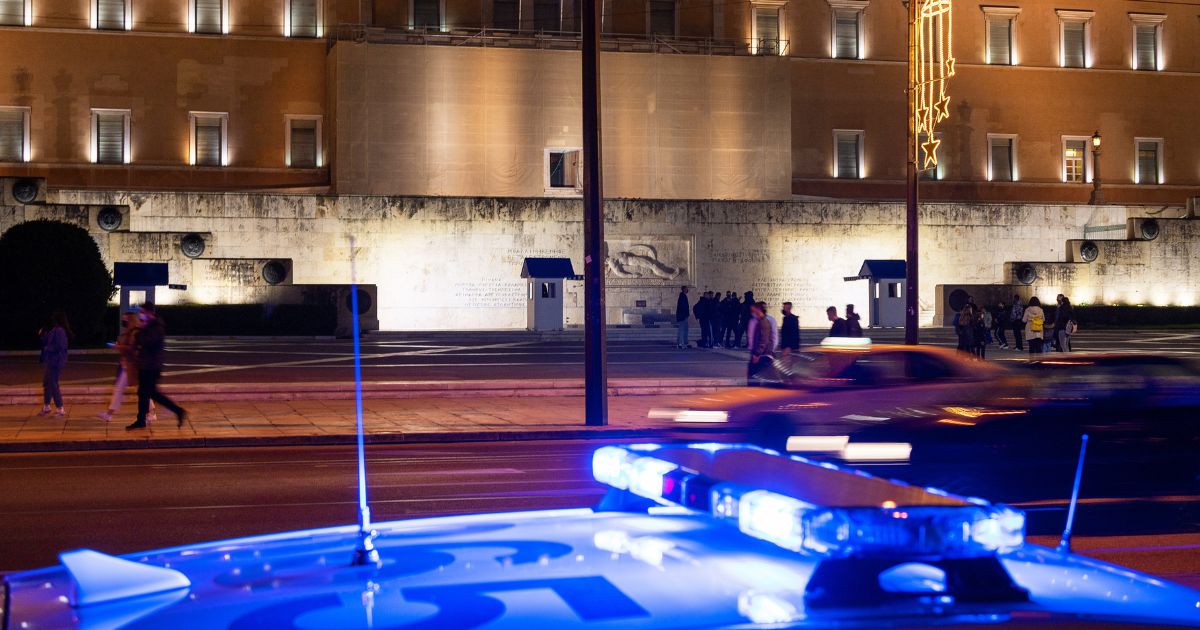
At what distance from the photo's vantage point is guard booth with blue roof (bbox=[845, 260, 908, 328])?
151ft

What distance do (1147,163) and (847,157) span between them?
14.1 metres

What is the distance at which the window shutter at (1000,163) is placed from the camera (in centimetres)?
5616

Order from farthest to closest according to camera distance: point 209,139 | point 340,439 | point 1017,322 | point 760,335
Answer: point 209,139 < point 1017,322 < point 760,335 < point 340,439

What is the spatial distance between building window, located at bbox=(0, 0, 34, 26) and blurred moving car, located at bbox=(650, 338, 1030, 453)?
144 feet

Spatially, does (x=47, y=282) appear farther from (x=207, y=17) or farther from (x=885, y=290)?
(x=885, y=290)

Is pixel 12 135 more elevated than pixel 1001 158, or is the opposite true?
pixel 12 135

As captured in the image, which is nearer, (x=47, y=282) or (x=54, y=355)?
(x=54, y=355)

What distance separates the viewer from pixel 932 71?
41.9 m

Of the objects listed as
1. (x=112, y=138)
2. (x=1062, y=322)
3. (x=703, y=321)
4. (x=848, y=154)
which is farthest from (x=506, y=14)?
(x=1062, y=322)

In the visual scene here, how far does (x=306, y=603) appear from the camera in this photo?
2455 mm

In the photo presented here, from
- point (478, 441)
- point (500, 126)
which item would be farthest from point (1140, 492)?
point (500, 126)

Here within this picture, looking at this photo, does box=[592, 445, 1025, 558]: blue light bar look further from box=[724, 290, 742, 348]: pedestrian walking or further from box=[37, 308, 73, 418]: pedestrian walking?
box=[724, 290, 742, 348]: pedestrian walking

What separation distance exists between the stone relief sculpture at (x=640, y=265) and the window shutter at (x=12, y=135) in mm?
22349

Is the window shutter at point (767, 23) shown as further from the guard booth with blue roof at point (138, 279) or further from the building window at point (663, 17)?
the guard booth with blue roof at point (138, 279)
